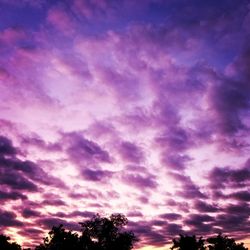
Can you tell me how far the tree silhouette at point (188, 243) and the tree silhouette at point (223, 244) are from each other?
11.9 metres

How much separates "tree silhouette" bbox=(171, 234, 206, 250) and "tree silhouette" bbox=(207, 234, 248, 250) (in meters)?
11.9

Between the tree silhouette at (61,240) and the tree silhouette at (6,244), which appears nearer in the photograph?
the tree silhouette at (61,240)

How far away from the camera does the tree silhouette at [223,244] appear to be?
93.3 metres

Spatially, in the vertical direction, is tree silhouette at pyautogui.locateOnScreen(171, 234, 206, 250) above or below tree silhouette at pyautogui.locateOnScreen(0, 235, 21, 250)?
below

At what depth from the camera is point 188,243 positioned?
80188 mm

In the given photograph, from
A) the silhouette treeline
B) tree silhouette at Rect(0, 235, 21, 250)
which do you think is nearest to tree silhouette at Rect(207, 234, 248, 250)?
the silhouette treeline

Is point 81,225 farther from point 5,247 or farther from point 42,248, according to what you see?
point 5,247

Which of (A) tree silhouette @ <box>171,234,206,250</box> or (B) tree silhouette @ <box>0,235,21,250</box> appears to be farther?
(B) tree silhouette @ <box>0,235,21,250</box>

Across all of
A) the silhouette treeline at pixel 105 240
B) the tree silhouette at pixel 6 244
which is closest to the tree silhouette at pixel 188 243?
the silhouette treeline at pixel 105 240

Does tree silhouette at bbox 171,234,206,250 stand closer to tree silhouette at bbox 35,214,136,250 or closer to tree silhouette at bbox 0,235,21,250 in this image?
tree silhouette at bbox 35,214,136,250

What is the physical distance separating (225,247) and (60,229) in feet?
156

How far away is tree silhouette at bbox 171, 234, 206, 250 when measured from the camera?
7944 centimetres

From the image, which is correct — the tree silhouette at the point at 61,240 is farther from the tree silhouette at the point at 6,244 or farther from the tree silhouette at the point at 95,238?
the tree silhouette at the point at 6,244

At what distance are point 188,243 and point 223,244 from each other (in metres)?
20.5
